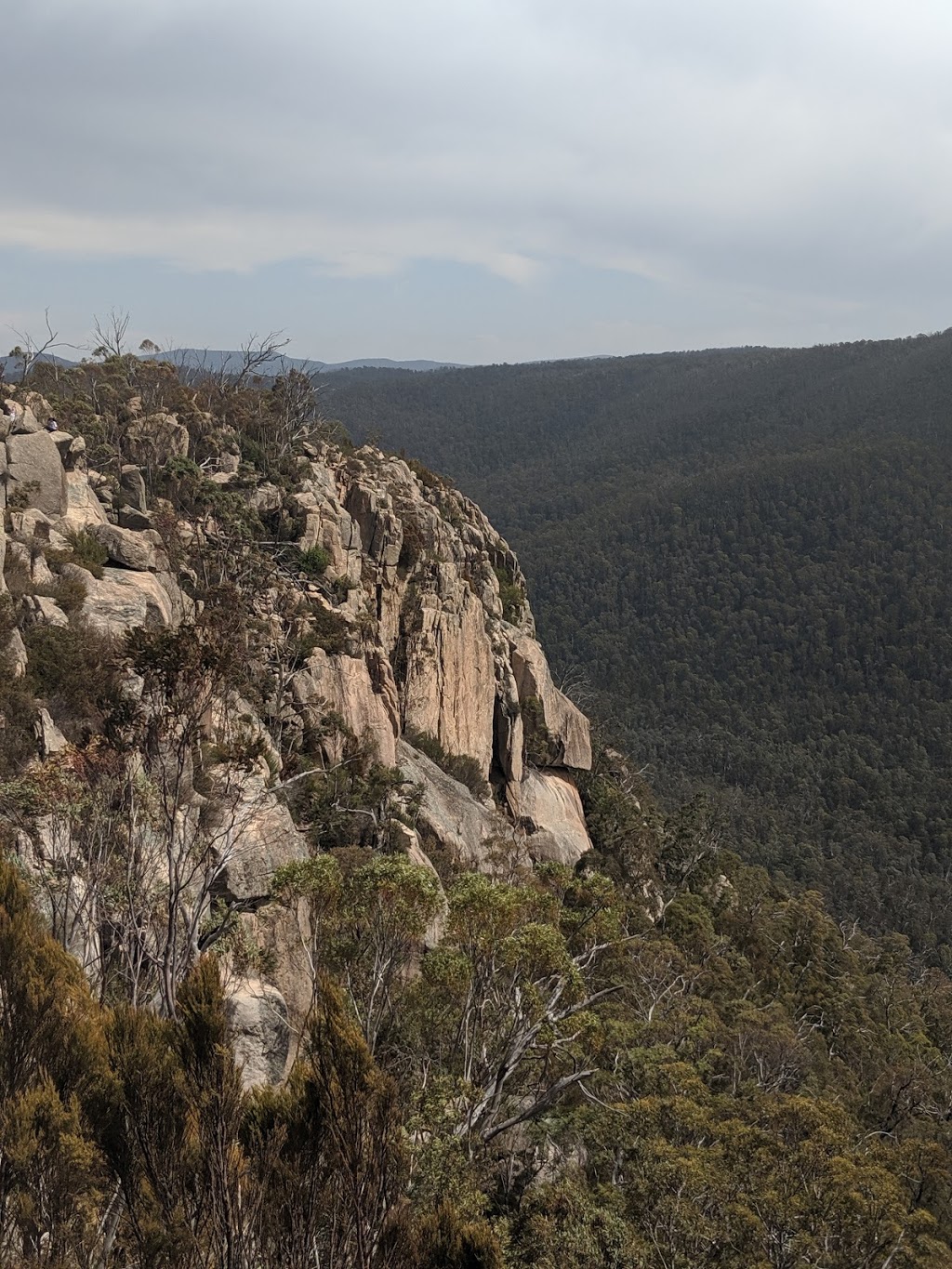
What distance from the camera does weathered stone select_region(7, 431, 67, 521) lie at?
862 inches

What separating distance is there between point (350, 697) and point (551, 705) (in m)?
16.1

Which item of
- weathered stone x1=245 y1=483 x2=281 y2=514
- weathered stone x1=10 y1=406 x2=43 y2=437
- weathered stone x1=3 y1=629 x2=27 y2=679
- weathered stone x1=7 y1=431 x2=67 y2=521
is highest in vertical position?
weathered stone x1=10 y1=406 x2=43 y2=437

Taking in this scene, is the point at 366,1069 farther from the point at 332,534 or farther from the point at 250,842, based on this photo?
the point at 332,534

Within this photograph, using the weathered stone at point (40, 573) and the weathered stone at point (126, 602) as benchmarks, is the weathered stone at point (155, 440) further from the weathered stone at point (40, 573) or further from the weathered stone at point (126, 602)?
the weathered stone at point (40, 573)

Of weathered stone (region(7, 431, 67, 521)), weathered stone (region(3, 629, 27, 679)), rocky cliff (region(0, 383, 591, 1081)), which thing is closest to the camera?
rocky cliff (region(0, 383, 591, 1081))

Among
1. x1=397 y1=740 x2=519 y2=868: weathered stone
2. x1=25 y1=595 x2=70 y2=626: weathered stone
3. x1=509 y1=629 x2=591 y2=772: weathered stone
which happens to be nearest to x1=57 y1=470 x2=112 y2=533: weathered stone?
x1=25 y1=595 x2=70 y2=626: weathered stone

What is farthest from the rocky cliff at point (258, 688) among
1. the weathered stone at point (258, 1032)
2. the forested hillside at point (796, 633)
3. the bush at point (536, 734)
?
the forested hillside at point (796, 633)

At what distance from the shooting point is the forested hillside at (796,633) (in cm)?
8225

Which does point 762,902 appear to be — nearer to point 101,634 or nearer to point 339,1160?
point 101,634

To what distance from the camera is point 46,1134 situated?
691 centimetres

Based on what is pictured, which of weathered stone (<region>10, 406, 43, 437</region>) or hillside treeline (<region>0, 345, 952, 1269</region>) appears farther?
weathered stone (<region>10, 406, 43, 437</region>)

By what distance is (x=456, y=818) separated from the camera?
2986 cm

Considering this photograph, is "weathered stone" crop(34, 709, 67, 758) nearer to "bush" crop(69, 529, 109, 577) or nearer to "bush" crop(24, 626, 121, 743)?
"bush" crop(24, 626, 121, 743)

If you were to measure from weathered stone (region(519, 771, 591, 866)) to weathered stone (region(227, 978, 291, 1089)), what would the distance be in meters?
19.1
